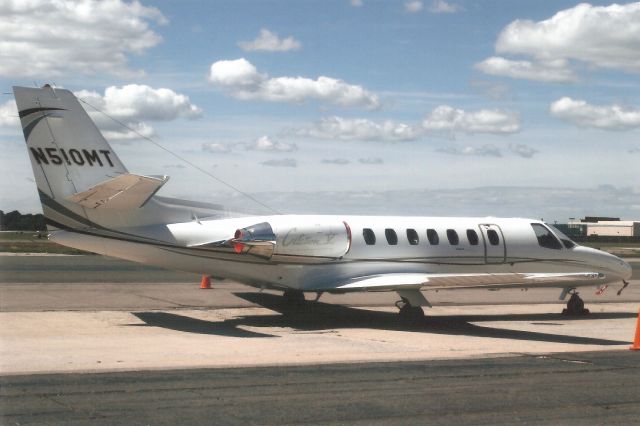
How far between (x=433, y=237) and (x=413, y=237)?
2.09 ft

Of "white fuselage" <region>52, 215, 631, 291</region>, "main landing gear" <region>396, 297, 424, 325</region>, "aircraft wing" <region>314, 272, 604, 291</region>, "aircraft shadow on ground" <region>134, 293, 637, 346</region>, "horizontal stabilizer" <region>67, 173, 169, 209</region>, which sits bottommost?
"aircraft shadow on ground" <region>134, 293, 637, 346</region>

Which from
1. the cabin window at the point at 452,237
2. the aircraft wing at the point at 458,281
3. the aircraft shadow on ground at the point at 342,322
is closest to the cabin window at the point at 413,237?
the cabin window at the point at 452,237

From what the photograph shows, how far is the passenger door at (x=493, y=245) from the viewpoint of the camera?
2444 centimetres

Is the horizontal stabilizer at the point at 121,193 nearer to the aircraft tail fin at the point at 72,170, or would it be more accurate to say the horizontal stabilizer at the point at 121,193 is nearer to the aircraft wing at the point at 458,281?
the aircraft tail fin at the point at 72,170

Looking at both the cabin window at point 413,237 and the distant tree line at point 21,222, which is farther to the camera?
the distant tree line at point 21,222

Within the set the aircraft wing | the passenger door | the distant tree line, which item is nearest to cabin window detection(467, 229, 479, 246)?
the passenger door

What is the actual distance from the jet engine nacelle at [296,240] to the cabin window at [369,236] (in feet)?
1.53

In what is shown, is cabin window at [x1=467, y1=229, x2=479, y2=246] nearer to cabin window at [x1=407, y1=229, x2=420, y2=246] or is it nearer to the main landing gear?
cabin window at [x1=407, y1=229, x2=420, y2=246]

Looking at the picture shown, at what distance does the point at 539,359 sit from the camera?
15828mm

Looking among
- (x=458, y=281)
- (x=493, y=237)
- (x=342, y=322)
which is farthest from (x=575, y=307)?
(x=342, y=322)

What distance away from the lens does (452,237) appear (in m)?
24.0

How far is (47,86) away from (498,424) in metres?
13.2

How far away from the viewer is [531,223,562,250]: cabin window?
83.2 ft

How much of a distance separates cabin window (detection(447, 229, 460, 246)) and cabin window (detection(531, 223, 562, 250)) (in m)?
2.73
